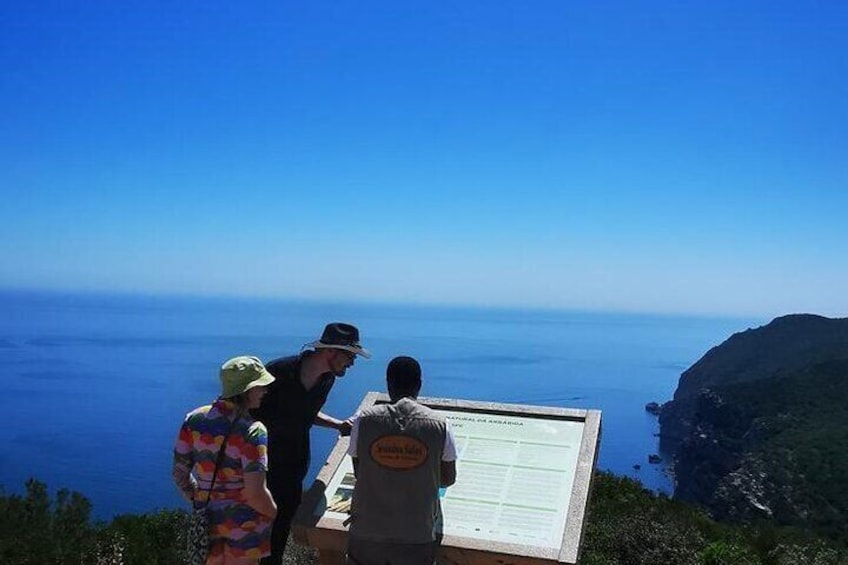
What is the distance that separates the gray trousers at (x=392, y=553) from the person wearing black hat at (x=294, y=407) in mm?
853

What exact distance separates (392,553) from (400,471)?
0.42m

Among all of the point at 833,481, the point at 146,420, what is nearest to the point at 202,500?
the point at 833,481

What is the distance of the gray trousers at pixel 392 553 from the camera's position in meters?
3.81

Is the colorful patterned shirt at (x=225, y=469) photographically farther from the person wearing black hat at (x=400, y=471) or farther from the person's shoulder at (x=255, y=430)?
the person wearing black hat at (x=400, y=471)

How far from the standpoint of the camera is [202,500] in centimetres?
377

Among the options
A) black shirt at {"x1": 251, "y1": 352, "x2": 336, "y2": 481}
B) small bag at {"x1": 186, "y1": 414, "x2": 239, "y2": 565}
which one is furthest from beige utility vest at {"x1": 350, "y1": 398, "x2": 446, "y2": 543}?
black shirt at {"x1": 251, "y1": 352, "x2": 336, "y2": 481}

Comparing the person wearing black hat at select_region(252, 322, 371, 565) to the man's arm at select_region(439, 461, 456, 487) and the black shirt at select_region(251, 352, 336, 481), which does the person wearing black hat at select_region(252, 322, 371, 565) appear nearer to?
the black shirt at select_region(251, 352, 336, 481)

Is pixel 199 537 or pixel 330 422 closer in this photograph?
pixel 199 537

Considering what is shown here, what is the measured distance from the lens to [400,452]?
12.4 feet

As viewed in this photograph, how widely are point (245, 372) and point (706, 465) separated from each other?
2378 inches

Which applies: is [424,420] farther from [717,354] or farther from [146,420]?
[717,354]

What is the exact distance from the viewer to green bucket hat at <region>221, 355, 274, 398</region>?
3742mm

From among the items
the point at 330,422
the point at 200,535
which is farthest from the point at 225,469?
the point at 330,422

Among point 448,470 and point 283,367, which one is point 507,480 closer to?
point 448,470
